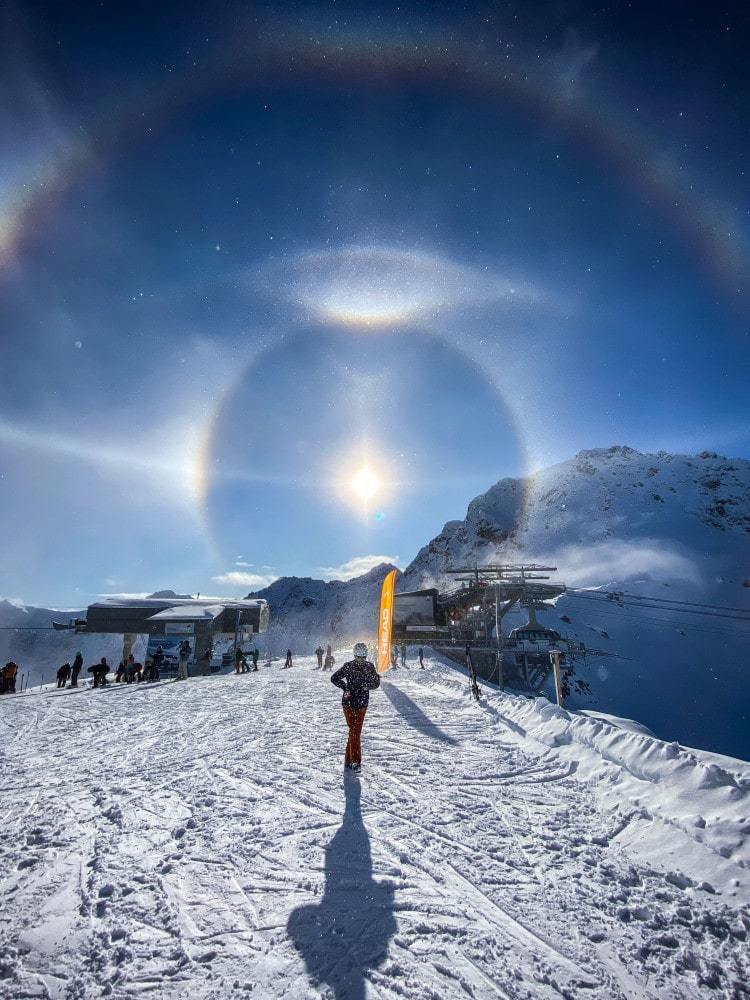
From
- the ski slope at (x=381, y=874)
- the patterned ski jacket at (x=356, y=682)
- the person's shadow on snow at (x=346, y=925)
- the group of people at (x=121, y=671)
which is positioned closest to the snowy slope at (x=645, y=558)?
the group of people at (x=121, y=671)

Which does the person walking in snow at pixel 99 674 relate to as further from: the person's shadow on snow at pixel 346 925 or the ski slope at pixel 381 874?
the person's shadow on snow at pixel 346 925

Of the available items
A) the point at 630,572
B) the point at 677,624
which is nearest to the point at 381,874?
the point at 677,624

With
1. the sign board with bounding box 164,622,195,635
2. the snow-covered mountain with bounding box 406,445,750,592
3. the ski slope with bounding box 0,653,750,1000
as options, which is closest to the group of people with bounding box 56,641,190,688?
the sign board with bounding box 164,622,195,635

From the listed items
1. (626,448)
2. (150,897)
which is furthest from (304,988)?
(626,448)

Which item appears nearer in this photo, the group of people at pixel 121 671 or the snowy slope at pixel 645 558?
the group of people at pixel 121 671

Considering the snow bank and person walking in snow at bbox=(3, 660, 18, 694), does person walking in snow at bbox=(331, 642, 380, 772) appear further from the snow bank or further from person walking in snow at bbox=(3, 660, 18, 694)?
A: person walking in snow at bbox=(3, 660, 18, 694)

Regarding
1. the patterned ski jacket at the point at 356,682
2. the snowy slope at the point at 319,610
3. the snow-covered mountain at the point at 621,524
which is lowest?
the snowy slope at the point at 319,610
